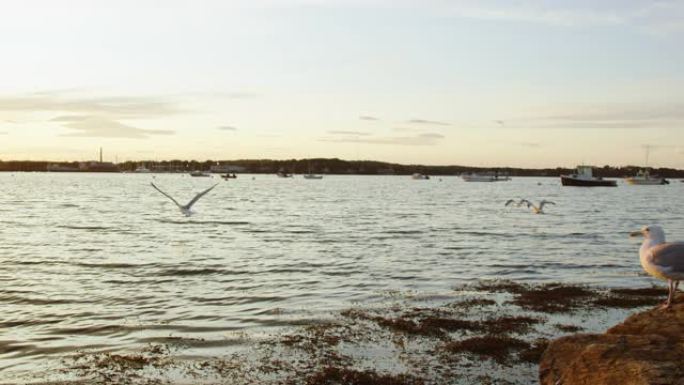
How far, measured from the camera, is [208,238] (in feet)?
112

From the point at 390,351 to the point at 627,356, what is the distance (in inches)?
211

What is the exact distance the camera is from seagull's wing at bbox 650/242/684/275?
10106mm

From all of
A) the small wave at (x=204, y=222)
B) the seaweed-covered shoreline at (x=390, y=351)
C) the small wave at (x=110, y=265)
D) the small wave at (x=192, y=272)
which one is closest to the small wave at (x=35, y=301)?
the small wave at (x=192, y=272)

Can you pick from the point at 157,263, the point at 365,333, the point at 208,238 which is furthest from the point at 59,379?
the point at 208,238

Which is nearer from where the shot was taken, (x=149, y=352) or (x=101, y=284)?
(x=149, y=352)

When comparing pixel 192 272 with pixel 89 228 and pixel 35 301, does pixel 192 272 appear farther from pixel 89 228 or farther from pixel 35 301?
pixel 89 228

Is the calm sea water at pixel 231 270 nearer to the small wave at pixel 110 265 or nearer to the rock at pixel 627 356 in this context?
the small wave at pixel 110 265

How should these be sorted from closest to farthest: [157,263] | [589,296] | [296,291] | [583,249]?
[589,296], [296,291], [157,263], [583,249]

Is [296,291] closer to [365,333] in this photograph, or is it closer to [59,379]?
[365,333]

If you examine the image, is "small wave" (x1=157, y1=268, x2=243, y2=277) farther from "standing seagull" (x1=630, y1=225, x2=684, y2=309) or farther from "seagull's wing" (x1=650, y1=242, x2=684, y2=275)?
"seagull's wing" (x1=650, y1=242, x2=684, y2=275)

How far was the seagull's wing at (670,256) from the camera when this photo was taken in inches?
398

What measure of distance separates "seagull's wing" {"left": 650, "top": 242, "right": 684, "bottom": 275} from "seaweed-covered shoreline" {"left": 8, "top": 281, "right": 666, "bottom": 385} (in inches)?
102

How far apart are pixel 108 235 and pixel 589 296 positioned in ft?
90.4

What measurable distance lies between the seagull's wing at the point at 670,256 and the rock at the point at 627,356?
1.08m
